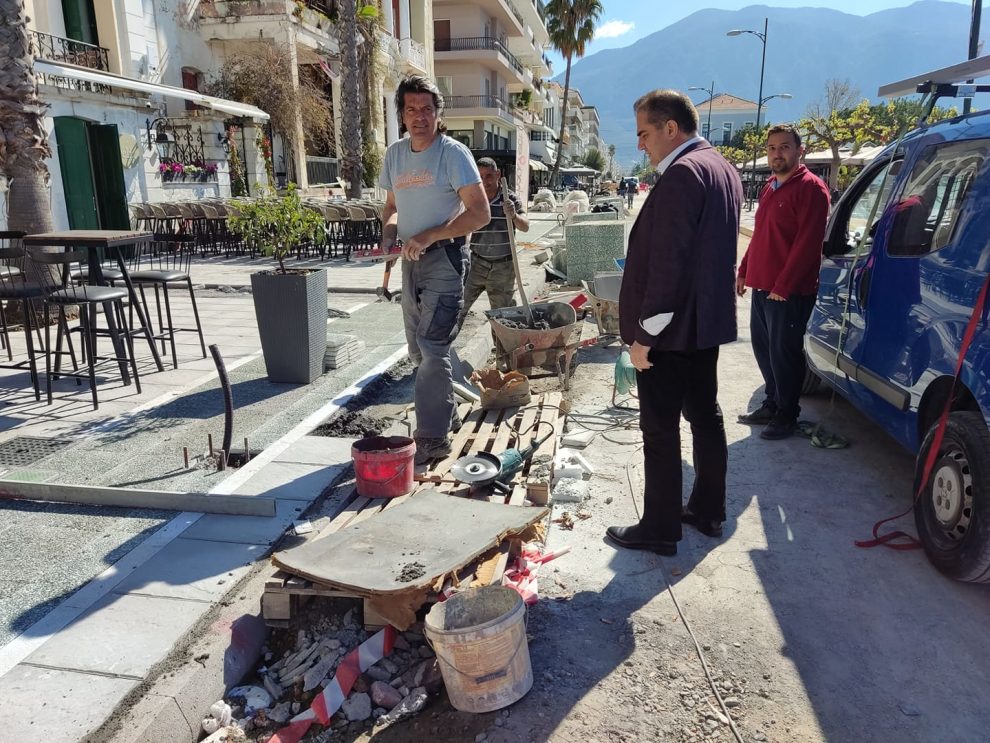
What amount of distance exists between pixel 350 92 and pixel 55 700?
1724 centimetres

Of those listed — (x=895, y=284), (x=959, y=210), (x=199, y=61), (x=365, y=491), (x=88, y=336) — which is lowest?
(x=365, y=491)

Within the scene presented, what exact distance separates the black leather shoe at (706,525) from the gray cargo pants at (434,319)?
149cm

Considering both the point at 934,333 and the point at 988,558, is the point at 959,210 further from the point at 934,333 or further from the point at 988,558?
the point at 988,558

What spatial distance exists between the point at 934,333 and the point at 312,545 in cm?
303

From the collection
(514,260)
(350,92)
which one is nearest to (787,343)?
(514,260)

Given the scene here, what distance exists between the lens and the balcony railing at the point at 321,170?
24.2 meters

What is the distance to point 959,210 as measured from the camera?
3.47m

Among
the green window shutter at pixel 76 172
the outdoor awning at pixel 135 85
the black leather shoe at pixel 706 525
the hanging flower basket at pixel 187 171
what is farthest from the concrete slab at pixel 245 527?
the hanging flower basket at pixel 187 171

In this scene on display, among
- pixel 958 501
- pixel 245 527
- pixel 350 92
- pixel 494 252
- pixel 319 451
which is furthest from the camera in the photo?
pixel 350 92

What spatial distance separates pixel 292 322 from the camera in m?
5.51

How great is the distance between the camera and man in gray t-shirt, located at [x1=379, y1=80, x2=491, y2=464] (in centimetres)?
385

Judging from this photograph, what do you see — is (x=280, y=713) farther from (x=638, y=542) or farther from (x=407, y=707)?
(x=638, y=542)

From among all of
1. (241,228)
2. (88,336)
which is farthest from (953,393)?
(88,336)

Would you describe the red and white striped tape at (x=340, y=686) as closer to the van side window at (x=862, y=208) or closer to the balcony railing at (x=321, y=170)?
the van side window at (x=862, y=208)
